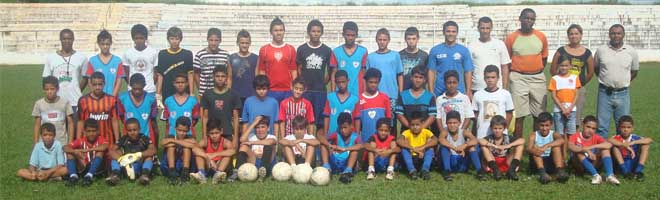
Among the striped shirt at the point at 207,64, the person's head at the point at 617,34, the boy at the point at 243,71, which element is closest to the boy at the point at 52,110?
the striped shirt at the point at 207,64

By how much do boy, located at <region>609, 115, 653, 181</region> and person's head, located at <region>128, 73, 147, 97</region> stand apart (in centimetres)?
483

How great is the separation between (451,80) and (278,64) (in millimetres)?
1905

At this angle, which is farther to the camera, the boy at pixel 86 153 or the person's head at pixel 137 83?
the person's head at pixel 137 83

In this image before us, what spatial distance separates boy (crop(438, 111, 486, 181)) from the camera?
271 inches

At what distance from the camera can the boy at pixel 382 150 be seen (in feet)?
22.7

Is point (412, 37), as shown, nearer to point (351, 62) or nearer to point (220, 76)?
point (351, 62)

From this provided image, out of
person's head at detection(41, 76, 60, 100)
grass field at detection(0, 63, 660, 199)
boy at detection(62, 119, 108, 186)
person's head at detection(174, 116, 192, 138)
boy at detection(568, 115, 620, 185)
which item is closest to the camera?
grass field at detection(0, 63, 660, 199)

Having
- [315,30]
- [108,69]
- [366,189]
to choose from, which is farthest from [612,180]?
[108,69]

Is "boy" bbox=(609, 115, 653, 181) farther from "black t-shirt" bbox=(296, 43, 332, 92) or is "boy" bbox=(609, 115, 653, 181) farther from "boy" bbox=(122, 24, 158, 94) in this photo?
"boy" bbox=(122, 24, 158, 94)

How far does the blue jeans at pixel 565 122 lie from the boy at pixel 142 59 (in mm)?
4503

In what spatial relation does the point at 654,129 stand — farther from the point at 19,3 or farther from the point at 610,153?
the point at 19,3

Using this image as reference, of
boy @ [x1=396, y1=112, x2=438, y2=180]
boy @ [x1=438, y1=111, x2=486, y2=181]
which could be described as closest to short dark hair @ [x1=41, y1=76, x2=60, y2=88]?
boy @ [x1=396, y1=112, x2=438, y2=180]

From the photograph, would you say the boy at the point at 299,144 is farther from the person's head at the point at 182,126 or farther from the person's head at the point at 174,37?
the person's head at the point at 174,37

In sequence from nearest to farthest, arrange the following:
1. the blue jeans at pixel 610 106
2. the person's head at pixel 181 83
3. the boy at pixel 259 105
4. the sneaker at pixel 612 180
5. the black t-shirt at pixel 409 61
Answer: the sneaker at pixel 612 180
the person's head at pixel 181 83
the boy at pixel 259 105
the blue jeans at pixel 610 106
the black t-shirt at pixel 409 61
